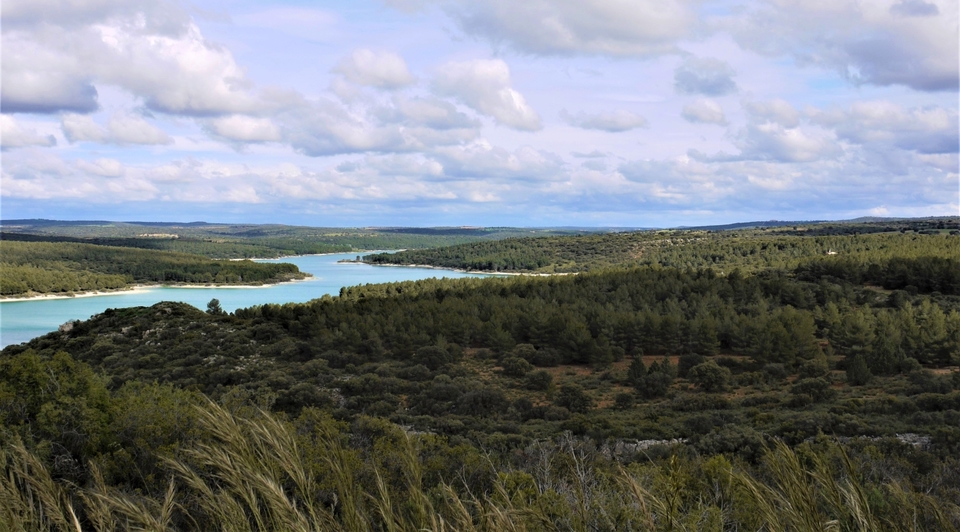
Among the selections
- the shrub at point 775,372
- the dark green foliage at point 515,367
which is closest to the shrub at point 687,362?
the shrub at point 775,372

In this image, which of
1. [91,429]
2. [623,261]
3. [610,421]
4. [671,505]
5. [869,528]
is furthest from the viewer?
[623,261]

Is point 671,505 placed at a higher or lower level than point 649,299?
higher

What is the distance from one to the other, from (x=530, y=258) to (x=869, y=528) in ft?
401

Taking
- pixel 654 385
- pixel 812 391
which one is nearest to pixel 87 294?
pixel 654 385

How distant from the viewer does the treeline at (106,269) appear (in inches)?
3561

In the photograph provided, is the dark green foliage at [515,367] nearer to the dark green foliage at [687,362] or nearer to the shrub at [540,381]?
the shrub at [540,381]

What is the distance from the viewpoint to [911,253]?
181 feet

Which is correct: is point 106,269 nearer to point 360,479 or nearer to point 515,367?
point 515,367

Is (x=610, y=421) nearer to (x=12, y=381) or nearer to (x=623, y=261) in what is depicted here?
(x=12, y=381)

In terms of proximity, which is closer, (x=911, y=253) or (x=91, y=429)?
(x=91, y=429)

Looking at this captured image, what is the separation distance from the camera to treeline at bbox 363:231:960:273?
65.9 metres

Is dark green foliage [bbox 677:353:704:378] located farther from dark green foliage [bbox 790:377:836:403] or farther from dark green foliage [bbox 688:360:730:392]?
dark green foliage [bbox 790:377:836:403]

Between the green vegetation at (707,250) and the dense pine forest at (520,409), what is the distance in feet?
28.2

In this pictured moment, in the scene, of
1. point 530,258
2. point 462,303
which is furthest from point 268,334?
point 530,258
